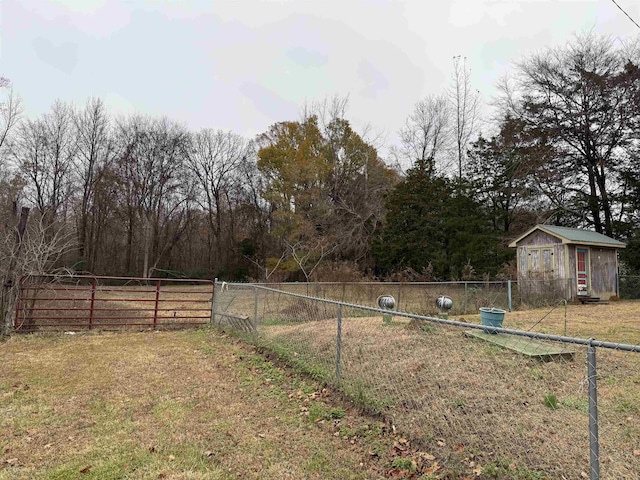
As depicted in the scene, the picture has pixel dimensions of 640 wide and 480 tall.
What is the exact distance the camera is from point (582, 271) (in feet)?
53.2

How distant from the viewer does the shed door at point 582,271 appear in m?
16.0

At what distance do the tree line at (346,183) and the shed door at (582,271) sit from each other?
3191 millimetres

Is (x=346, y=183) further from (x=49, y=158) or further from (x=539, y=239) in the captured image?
(x=49, y=158)

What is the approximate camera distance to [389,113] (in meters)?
31.1

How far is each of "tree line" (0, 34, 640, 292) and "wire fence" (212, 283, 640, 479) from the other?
35.9 feet

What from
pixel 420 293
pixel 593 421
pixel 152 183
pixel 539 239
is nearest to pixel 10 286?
pixel 593 421

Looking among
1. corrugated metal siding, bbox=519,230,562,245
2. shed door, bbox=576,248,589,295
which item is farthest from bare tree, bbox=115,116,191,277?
shed door, bbox=576,248,589,295

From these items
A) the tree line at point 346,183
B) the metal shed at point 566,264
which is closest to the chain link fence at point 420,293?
the metal shed at point 566,264

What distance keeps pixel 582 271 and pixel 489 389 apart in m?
15.1

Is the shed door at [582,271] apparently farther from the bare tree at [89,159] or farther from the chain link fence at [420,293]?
the bare tree at [89,159]

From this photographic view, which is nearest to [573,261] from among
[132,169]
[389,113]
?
[389,113]

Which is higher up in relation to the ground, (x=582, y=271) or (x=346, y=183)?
(x=346, y=183)

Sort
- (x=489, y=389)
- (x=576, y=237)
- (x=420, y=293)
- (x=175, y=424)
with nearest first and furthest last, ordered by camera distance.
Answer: (x=175, y=424) < (x=489, y=389) < (x=420, y=293) < (x=576, y=237)

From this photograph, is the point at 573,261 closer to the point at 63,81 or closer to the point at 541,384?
the point at 541,384
